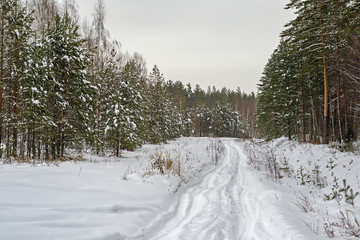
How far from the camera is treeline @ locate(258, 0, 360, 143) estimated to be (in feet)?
38.8

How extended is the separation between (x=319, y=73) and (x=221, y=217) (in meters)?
16.3

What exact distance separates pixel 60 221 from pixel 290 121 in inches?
843

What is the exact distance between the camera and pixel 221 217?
4.31 metres

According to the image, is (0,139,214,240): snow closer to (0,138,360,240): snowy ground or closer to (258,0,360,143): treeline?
(0,138,360,240): snowy ground

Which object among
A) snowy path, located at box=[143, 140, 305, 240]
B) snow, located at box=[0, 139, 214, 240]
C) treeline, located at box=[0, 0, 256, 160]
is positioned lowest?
snowy path, located at box=[143, 140, 305, 240]

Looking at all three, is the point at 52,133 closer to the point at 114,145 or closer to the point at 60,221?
the point at 114,145

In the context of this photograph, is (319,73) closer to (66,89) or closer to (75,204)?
(66,89)

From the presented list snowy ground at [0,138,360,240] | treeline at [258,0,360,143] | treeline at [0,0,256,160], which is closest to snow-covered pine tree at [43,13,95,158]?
treeline at [0,0,256,160]

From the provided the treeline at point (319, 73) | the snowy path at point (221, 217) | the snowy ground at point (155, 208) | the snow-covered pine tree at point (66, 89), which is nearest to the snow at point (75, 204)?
the snowy ground at point (155, 208)

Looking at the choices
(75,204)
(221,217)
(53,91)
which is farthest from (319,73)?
(75,204)

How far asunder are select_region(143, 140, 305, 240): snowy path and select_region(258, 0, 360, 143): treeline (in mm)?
8341

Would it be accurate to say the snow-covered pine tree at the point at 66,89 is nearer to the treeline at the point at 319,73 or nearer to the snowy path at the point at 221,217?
the snowy path at the point at 221,217

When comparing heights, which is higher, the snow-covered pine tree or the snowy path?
the snow-covered pine tree

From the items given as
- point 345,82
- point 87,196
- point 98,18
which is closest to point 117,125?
point 87,196
